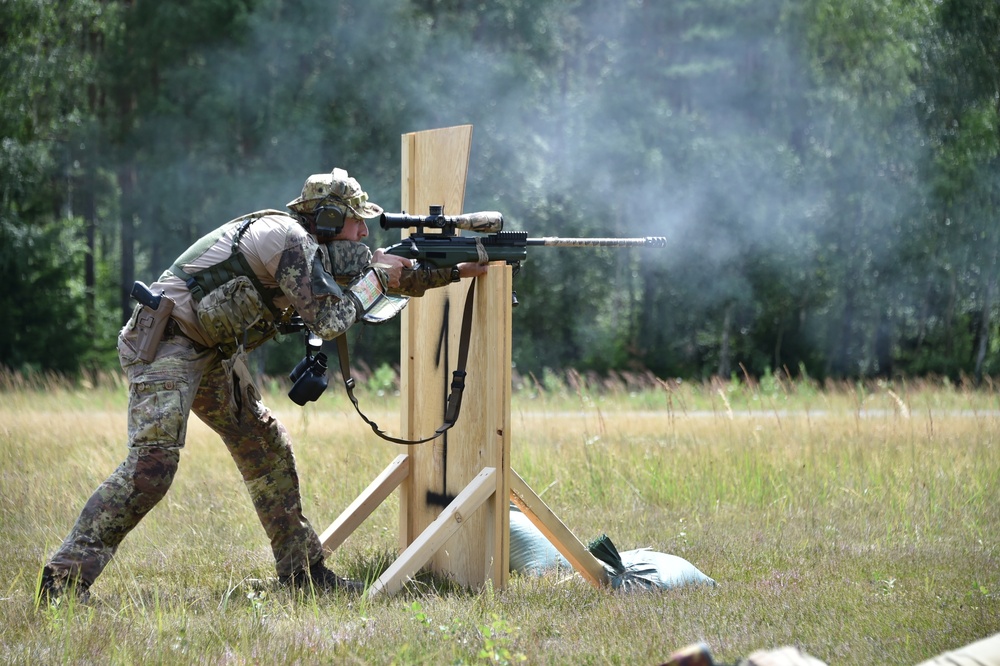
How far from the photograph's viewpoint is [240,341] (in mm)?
4496

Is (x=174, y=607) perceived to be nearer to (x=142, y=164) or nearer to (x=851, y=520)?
(x=851, y=520)

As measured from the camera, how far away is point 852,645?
3.92 meters

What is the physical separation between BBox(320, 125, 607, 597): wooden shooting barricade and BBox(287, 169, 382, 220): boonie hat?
19.8 inches

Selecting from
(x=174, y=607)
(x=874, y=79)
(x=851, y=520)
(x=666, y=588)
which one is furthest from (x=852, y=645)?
(x=874, y=79)

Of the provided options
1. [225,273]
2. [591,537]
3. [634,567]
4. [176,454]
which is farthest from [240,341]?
[591,537]

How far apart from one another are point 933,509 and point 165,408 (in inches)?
188

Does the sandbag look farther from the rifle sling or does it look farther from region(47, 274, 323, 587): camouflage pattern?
region(47, 274, 323, 587): camouflage pattern

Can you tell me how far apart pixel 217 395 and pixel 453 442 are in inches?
46.3

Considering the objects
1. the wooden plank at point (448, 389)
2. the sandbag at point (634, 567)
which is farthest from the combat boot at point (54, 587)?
the sandbag at point (634, 567)

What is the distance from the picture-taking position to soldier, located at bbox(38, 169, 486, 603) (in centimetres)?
425

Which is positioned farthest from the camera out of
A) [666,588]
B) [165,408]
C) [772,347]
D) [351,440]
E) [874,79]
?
[772,347]

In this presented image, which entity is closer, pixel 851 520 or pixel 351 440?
pixel 851 520

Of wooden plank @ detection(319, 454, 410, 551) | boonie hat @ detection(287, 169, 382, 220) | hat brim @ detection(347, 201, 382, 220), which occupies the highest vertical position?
boonie hat @ detection(287, 169, 382, 220)

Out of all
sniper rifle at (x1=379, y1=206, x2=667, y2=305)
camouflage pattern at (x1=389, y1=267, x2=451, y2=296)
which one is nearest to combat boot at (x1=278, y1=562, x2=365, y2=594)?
camouflage pattern at (x1=389, y1=267, x2=451, y2=296)
